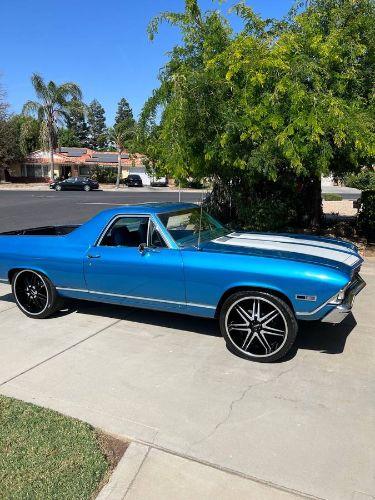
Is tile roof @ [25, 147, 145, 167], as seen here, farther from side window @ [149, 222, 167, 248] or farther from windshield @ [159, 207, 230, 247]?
side window @ [149, 222, 167, 248]

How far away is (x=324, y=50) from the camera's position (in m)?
6.64

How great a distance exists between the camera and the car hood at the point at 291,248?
421 cm

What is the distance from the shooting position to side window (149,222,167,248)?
4.64 m

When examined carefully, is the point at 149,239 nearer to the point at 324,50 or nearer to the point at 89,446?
the point at 89,446

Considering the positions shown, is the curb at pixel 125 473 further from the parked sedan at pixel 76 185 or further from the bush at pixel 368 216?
the parked sedan at pixel 76 185

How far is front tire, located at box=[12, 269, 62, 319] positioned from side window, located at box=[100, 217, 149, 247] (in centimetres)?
93

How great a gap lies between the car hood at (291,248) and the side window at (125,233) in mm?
792

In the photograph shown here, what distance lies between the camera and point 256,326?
13.4ft

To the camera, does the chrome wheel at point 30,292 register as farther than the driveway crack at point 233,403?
Yes

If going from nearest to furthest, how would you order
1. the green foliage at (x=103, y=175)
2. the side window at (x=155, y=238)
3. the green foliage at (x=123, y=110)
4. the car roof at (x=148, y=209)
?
the side window at (x=155, y=238) → the car roof at (x=148, y=209) → the green foliage at (x=103, y=175) → the green foliage at (x=123, y=110)

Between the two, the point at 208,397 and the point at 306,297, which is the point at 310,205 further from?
the point at 208,397

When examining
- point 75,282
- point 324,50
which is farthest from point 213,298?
point 324,50

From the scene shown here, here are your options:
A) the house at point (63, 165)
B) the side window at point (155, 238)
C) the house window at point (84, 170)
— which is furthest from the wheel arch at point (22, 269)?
the house window at point (84, 170)

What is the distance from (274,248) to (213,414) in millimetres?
1906
